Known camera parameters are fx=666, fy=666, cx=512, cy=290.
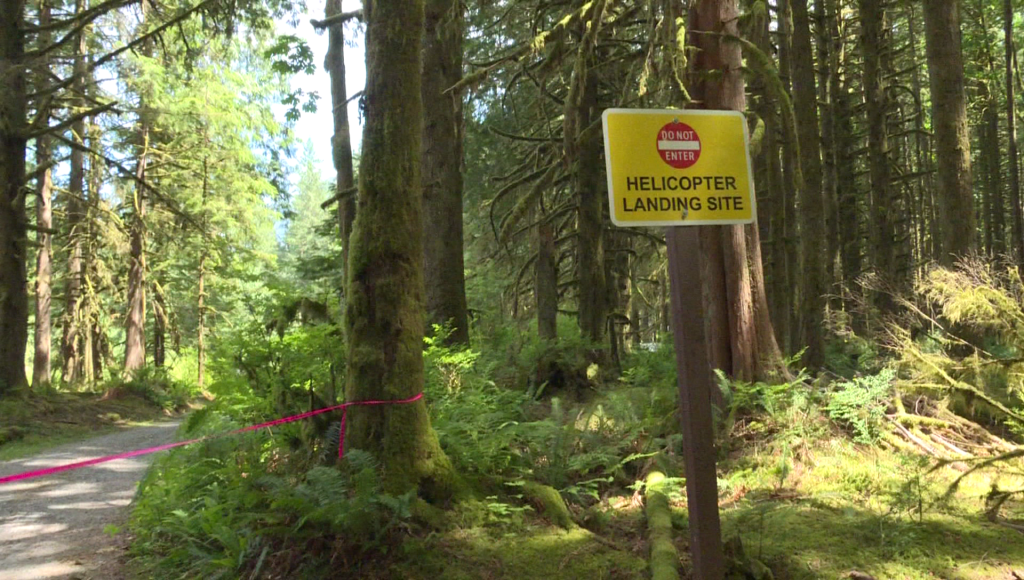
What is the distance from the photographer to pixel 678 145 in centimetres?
349

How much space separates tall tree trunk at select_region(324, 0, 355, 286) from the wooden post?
35.2ft

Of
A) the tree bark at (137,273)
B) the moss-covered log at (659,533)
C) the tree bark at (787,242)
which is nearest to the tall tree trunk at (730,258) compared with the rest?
the moss-covered log at (659,533)

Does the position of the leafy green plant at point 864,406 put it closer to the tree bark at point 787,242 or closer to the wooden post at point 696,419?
the wooden post at point 696,419

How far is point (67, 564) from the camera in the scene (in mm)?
4758

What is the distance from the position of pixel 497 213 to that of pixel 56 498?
1049 centimetres

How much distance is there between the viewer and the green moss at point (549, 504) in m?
4.88

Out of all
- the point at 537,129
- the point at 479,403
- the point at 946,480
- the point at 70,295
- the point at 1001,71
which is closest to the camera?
the point at 946,480

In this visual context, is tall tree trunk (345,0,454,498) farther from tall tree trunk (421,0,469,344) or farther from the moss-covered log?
tall tree trunk (421,0,469,344)

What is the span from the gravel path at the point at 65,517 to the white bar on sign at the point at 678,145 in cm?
446

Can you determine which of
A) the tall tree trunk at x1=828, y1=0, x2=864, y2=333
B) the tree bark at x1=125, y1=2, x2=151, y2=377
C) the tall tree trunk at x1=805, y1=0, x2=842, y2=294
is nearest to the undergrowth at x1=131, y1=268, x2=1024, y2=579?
the tall tree trunk at x1=805, y1=0, x2=842, y2=294

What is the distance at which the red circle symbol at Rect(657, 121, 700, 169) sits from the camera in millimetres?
3457

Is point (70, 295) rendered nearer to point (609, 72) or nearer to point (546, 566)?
point (609, 72)

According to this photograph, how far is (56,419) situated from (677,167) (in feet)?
45.7

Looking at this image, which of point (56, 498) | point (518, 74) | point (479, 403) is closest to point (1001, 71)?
point (518, 74)
